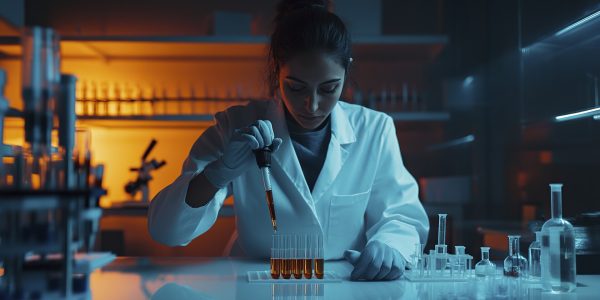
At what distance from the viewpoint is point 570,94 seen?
238 centimetres

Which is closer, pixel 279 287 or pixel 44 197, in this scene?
pixel 44 197

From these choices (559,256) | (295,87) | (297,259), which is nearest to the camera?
(559,256)

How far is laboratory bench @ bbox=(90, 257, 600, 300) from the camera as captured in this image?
49.4 inches

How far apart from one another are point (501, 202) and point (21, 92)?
10.1ft

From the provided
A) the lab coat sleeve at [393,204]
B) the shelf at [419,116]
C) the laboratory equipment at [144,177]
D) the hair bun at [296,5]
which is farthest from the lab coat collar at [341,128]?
the laboratory equipment at [144,177]

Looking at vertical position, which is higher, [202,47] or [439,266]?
[202,47]

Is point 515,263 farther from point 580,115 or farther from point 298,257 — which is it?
point 580,115

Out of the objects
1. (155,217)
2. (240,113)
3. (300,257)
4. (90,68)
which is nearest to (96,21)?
(90,68)

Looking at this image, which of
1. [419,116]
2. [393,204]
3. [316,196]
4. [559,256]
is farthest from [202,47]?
[559,256]

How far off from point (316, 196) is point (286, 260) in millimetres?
543

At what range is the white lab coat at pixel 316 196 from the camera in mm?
1866

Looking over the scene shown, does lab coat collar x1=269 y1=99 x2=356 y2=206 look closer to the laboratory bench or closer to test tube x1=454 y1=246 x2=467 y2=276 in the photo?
the laboratory bench

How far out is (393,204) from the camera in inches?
77.6

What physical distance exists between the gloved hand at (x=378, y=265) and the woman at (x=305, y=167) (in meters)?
0.08
